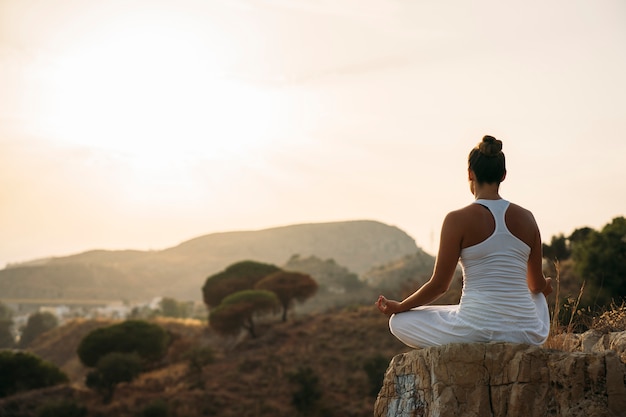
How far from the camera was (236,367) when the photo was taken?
2842cm

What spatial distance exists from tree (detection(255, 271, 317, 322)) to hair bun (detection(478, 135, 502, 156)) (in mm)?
32774

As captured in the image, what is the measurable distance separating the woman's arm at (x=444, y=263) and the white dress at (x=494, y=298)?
67 mm

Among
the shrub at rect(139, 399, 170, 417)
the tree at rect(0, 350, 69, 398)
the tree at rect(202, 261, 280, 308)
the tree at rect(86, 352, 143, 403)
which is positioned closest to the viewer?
the shrub at rect(139, 399, 170, 417)

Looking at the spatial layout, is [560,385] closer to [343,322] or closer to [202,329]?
[343,322]

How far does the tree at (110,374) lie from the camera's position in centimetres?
2694

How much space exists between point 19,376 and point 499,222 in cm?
2881

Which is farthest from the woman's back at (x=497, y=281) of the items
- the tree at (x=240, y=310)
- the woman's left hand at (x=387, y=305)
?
the tree at (x=240, y=310)

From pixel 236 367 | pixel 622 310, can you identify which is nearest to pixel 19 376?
pixel 236 367

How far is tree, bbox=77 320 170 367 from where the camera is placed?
30516 millimetres

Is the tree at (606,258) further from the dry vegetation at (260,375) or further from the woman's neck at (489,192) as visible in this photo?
the woman's neck at (489,192)

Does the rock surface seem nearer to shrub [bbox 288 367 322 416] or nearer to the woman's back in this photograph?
the woman's back

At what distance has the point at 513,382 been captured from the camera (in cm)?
352

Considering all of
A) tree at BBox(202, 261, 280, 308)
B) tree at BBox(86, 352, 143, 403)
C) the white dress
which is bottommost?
tree at BBox(86, 352, 143, 403)

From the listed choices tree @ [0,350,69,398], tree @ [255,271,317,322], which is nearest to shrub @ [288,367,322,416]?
tree @ [0,350,69,398]
